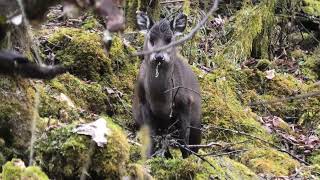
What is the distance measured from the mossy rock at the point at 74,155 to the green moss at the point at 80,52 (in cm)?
419

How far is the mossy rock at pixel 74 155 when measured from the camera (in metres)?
4.14

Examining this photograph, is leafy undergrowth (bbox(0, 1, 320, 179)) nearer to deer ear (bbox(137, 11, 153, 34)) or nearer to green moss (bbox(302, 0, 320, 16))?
deer ear (bbox(137, 11, 153, 34))

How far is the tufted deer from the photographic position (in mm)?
7832

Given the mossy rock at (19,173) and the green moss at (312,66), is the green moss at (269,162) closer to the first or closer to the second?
the mossy rock at (19,173)

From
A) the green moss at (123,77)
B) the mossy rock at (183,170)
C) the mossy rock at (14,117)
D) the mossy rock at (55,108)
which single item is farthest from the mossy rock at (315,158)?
the mossy rock at (14,117)

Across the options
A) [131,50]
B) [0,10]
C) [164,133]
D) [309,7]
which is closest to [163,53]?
[164,133]

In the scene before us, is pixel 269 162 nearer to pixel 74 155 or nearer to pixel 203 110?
pixel 203 110

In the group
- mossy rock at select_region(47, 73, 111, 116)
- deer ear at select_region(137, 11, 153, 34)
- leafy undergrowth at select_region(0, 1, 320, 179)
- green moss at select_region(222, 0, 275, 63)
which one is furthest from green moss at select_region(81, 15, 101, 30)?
green moss at select_region(222, 0, 275, 63)

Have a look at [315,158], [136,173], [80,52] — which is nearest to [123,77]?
[80,52]

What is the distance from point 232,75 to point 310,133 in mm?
1951

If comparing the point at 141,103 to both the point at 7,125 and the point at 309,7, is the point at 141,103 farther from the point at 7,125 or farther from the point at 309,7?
the point at 309,7

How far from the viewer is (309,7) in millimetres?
16375

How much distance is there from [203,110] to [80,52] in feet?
7.00

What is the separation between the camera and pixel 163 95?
7.86 meters
